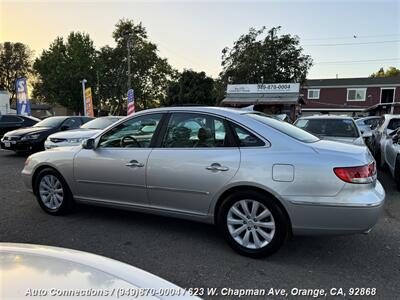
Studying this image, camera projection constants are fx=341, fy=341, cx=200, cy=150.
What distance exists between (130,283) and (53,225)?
10.9 ft

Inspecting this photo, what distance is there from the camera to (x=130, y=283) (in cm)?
180

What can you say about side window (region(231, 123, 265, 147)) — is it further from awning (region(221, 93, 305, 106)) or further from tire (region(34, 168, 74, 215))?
awning (region(221, 93, 305, 106))

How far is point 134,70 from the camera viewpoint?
2010 inches

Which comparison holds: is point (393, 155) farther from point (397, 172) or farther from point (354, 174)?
point (354, 174)

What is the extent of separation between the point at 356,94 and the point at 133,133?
45259 mm

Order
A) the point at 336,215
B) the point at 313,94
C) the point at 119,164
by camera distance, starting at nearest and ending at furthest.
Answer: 1. the point at 336,215
2. the point at 119,164
3. the point at 313,94

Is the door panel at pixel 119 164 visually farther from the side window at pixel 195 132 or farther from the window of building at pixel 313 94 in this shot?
the window of building at pixel 313 94

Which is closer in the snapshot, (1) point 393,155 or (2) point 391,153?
(1) point 393,155

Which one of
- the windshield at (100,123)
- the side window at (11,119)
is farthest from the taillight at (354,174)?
the side window at (11,119)

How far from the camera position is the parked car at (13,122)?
15719mm

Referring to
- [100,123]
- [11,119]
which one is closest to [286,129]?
[100,123]

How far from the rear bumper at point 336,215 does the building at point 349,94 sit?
42.3 metres

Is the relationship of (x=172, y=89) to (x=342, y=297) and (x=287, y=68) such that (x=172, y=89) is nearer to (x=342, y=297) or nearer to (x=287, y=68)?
(x=287, y=68)

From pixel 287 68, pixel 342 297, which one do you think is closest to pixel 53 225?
pixel 342 297
